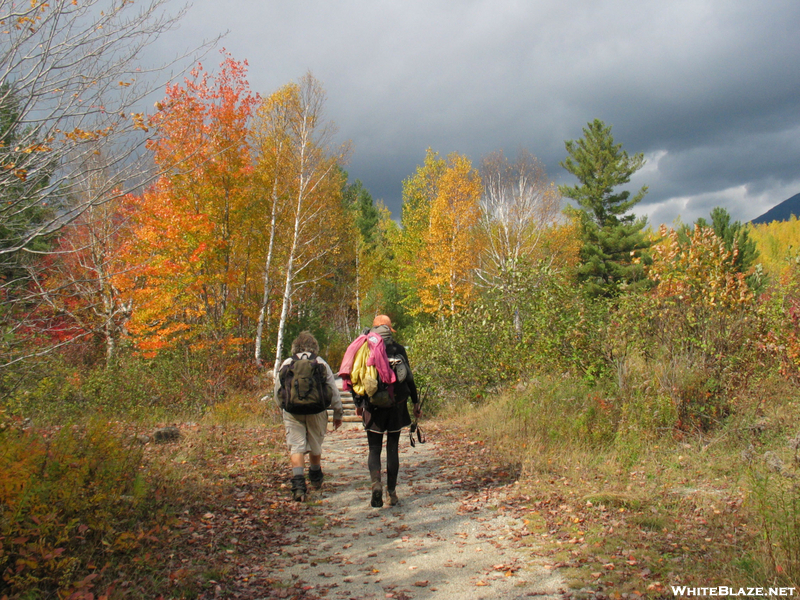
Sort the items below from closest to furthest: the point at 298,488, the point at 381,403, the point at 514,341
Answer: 1. the point at 381,403
2. the point at 298,488
3. the point at 514,341

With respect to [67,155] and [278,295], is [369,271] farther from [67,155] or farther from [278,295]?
[67,155]

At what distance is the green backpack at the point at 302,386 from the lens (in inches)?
232

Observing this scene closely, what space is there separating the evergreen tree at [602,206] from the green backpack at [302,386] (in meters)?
22.9

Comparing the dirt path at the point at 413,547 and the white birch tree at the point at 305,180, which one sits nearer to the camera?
the dirt path at the point at 413,547

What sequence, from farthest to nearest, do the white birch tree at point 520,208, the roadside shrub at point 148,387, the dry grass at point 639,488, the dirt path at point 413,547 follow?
the white birch tree at point 520,208
the roadside shrub at point 148,387
the dirt path at point 413,547
the dry grass at point 639,488

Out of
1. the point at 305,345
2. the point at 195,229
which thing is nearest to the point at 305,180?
the point at 195,229

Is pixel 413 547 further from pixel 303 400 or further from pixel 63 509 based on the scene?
pixel 63 509

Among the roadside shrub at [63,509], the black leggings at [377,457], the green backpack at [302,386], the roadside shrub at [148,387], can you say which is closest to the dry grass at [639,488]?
the black leggings at [377,457]

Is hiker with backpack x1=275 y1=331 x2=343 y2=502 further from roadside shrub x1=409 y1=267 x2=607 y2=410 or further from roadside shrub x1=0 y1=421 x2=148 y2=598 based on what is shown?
roadside shrub x1=409 y1=267 x2=607 y2=410

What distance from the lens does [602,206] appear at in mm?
28281

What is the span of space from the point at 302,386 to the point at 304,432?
0.65m

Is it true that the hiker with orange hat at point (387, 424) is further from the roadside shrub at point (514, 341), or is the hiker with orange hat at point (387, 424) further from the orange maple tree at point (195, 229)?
the orange maple tree at point (195, 229)

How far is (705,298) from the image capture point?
8.01m

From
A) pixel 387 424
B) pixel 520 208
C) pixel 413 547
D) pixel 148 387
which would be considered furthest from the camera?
pixel 520 208
